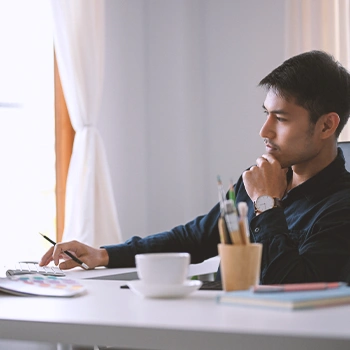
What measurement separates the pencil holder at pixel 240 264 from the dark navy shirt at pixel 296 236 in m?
0.38

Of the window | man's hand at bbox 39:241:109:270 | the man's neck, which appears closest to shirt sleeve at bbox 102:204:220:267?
man's hand at bbox 39:241:109:270

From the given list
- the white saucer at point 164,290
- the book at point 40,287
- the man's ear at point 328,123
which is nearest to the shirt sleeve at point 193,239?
the man's ear at point 328,123

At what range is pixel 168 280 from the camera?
Result: 1168mm

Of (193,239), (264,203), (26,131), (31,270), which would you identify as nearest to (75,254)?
(31,270)

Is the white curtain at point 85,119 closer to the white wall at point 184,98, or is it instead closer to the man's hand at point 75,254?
the white wall at point 184,98

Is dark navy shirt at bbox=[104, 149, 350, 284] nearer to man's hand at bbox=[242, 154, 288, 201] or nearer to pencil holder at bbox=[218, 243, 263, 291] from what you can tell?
man's hand at bbox=[242, 154, 288, 201]

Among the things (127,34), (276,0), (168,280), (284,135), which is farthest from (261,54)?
(168,280)

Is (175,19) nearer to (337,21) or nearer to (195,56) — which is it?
(195,56)

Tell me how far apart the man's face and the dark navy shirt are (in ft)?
0.27

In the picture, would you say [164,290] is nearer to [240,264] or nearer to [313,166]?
[240,264]

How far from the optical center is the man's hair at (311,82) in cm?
188

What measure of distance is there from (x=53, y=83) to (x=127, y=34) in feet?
2.12

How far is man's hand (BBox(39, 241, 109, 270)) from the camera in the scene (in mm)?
1807

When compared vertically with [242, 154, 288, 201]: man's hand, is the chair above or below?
above
